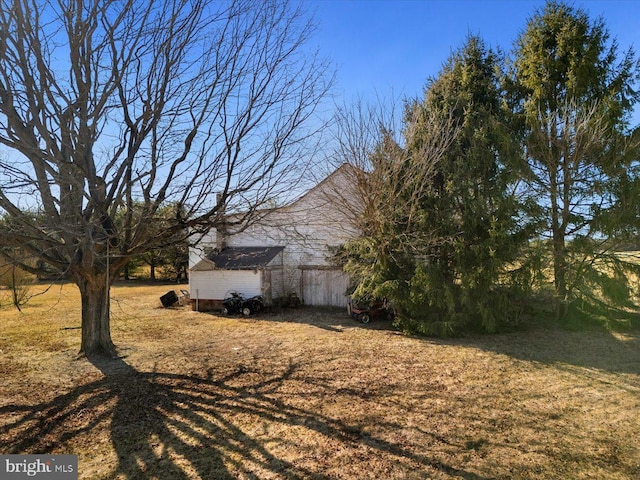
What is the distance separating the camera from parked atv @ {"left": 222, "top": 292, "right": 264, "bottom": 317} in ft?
45.2

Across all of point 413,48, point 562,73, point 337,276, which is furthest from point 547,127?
point 337,276

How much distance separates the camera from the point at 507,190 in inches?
380

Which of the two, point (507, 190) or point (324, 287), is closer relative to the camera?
point (507, 190)

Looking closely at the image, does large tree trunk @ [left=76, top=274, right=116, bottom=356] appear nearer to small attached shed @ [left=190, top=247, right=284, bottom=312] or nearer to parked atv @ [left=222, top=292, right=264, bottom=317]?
parked atv @ [left=222, top=292, right=264, bottom=317]

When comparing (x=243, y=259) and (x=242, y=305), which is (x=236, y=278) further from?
(x=242, y=305)

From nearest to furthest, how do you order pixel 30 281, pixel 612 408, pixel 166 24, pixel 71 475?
pixel 71 475 < pixel 612 408 < pixel 166 24 < pixel 30 281

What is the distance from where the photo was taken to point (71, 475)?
3.50 meters

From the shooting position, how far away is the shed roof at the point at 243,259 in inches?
584

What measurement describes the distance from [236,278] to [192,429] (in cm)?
1066

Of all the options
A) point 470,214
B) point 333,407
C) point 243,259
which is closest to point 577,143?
point 470,214

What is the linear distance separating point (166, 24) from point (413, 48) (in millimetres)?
4712

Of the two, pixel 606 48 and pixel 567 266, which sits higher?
pixel 606 48

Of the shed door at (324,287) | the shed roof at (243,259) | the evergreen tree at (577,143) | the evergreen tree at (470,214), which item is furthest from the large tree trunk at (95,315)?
the evergreen tree at (577,143)

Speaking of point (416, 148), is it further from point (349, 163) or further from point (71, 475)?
point (71, 475)
